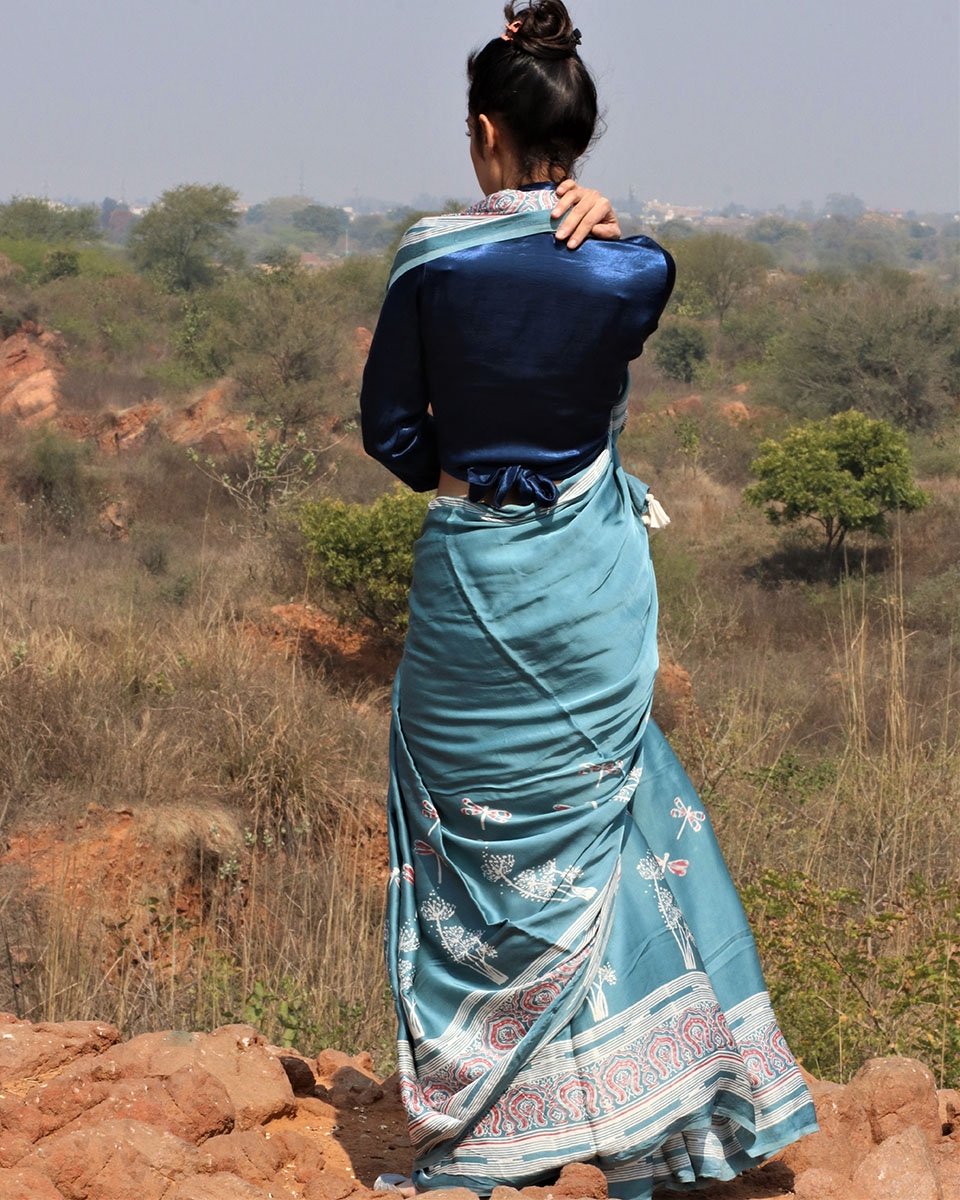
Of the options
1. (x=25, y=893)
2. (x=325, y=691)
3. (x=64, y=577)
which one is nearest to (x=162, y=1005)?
(x=25, y=893)

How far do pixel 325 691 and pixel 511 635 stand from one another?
522 centimetres

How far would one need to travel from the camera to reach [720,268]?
3256cm

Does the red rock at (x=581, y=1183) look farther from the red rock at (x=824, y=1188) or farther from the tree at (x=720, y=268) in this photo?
the tree at (x=720, y=268)

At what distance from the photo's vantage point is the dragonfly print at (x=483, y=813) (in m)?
2.20

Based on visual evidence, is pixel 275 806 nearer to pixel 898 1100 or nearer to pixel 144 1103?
pixel 144 1103

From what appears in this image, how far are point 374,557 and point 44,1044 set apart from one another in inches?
238

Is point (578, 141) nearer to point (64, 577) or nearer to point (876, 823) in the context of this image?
point (876, 823)

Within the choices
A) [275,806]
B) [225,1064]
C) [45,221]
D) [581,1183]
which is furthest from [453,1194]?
[45,221]

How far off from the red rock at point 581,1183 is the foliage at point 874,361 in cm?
1709

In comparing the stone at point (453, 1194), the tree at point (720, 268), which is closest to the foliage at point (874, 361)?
the tree at point (720, 268)

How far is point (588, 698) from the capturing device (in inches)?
86.4

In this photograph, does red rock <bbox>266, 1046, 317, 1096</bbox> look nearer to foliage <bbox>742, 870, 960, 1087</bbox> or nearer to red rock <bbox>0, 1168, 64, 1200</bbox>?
red rock <bbox>0, 1168, 64, 1200</bbox>

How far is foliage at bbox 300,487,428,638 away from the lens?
8297 mm

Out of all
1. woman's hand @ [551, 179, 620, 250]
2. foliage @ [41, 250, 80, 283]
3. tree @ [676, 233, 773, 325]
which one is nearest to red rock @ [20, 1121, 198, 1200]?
woman's hand @ [551, 179, 620, 250]
